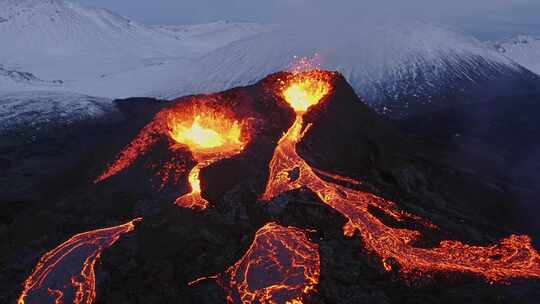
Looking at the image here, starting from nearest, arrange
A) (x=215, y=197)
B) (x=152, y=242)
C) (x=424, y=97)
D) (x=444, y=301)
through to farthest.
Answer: (x=444, y=301) → (x=152, y=242) → (x=215, y=197) → (x=424, y=97)

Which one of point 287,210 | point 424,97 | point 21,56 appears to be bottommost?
point 21,56

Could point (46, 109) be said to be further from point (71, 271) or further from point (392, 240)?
point (392, 240)

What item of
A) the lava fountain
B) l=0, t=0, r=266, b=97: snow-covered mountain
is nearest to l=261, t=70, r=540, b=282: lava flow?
the lava fountain

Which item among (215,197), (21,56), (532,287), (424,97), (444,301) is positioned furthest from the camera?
(21,56)

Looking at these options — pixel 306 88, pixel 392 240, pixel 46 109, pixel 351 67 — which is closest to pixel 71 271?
pixel 392 240

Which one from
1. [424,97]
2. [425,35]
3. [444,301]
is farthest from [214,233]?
[425,35]

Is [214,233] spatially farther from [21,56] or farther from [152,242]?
[21,56]

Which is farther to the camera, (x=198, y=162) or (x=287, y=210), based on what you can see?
(x=198, y=162)

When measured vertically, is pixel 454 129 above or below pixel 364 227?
below
